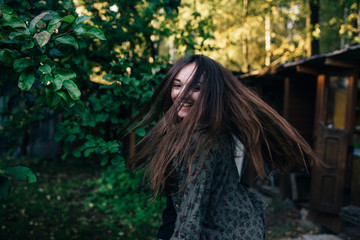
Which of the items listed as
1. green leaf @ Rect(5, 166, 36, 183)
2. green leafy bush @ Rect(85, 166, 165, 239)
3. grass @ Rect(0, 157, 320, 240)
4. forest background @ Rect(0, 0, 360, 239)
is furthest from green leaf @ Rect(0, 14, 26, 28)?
green leafy bush @ Rect(85, 166, 165, 239)

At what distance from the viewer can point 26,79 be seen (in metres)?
1.42

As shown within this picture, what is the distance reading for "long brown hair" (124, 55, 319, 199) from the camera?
4.76ft

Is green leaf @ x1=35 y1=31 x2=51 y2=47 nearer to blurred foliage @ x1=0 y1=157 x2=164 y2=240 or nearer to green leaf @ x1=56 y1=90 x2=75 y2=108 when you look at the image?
green leaf @ x1=56 y1=90 x2=75 y2=108

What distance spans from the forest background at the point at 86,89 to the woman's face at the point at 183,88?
1.79 feet

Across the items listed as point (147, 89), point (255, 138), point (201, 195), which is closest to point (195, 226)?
point (201, 195)

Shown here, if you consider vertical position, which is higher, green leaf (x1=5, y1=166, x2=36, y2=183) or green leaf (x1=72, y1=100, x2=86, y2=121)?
green leaf (x1=72, y1=100, x2=86, y2=121)

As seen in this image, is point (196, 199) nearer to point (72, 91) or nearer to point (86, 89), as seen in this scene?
point (72, 91)

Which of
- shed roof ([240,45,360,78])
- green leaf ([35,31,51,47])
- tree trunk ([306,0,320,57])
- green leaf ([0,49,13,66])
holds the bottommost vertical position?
green leaf ([0,49,13,66])

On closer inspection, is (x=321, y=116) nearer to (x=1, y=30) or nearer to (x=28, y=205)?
(x=1, y=30)

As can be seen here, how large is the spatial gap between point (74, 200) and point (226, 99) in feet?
17.6

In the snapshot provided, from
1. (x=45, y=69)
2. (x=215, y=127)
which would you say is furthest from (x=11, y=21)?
(x=215, y=127)

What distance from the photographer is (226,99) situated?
1.63m

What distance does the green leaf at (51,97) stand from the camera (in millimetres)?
1377

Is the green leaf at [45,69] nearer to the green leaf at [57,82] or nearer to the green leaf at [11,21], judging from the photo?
the green leaf at [57,82]
